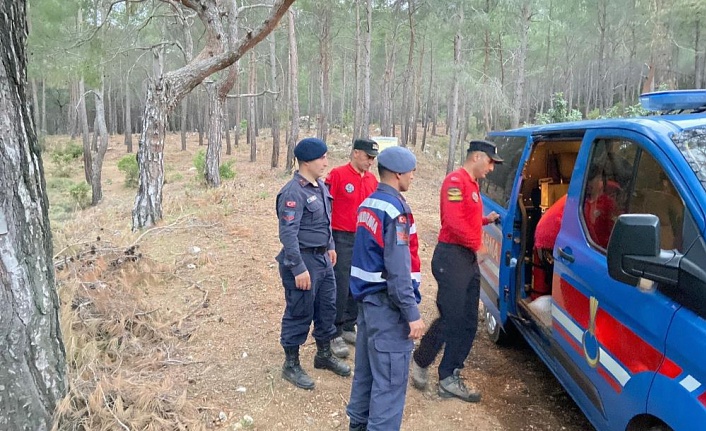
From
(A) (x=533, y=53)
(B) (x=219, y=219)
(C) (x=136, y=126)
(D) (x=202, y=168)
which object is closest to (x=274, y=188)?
(D) (x=202, y=168)

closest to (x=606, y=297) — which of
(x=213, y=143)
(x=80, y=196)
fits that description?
(x=213, y=143)

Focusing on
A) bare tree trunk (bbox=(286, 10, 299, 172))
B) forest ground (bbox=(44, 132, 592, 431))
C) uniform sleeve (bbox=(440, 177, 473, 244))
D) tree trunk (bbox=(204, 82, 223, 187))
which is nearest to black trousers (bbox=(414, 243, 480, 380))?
uniform sleeve (bbox=(440, 177, 473, 244))

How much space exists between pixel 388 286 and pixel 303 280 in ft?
3.24

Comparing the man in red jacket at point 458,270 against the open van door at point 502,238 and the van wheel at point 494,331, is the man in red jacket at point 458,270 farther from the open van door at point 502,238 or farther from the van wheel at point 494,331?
the van wheel at point 494,331

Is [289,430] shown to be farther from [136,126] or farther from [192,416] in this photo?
[136,126]

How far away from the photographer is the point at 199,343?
4434 mm

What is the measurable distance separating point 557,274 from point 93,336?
3429mm

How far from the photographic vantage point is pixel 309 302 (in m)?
3.65

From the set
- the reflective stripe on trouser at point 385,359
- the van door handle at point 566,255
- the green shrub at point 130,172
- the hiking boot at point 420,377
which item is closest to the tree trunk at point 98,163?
the green shrub at point 130,172

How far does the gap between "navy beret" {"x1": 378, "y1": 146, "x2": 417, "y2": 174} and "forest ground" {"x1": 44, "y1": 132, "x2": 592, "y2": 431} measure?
1.72 m

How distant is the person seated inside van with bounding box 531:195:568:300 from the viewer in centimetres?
359

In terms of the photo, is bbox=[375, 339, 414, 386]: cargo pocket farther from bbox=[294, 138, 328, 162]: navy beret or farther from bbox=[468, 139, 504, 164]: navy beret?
bbox=[468, 139, 504, 164]: navy beret

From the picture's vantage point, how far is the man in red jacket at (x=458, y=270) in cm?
352

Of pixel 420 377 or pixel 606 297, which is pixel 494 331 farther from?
pixel 606 297
